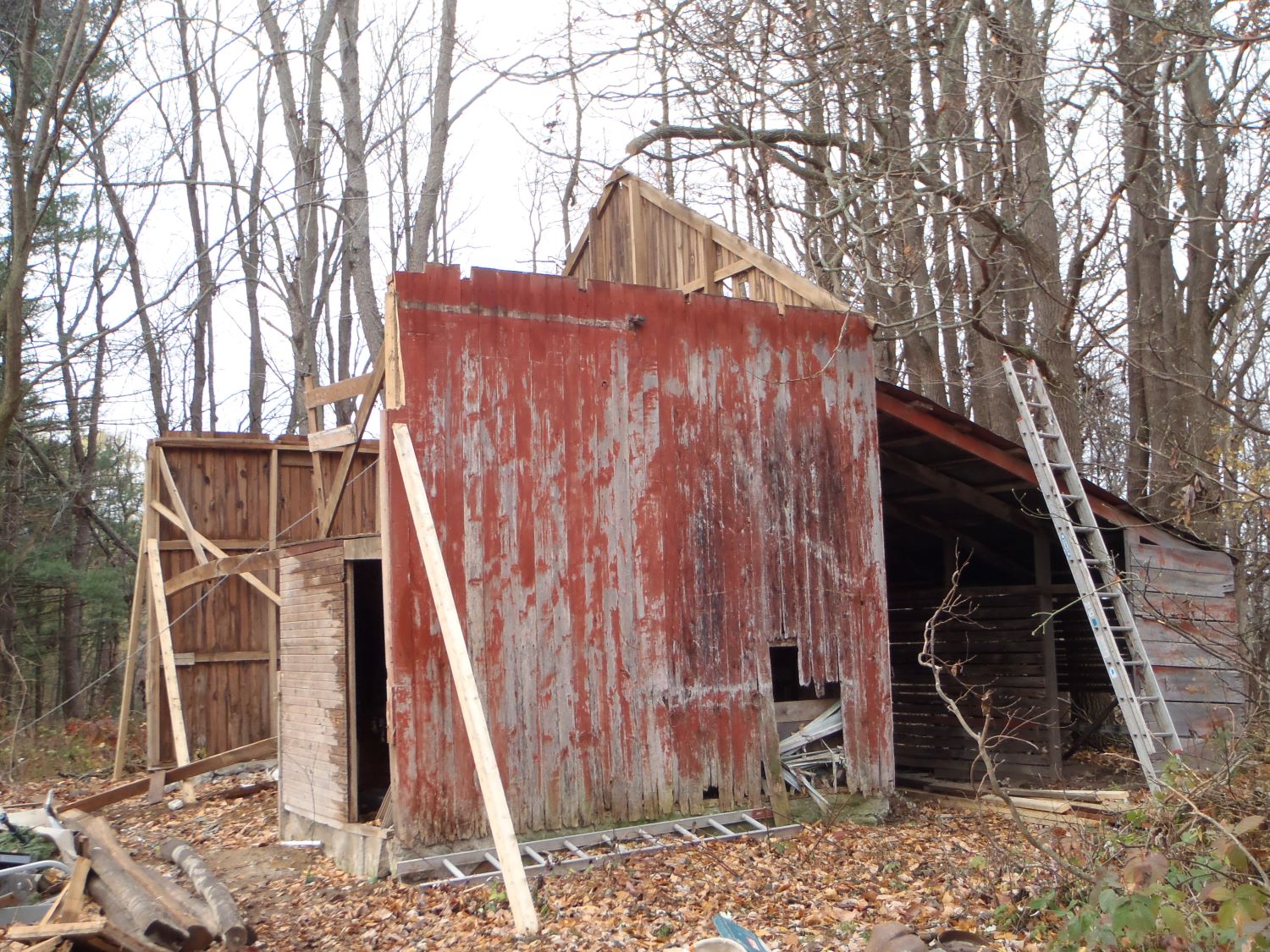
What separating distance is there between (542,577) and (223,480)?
263 inches

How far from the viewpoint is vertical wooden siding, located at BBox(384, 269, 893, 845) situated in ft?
26.2

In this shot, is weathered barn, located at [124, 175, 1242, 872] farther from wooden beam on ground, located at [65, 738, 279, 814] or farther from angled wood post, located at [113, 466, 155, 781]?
angled wood post, located at [113, 466, 155, 781]

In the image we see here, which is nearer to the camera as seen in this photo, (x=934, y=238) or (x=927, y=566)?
(x=927, y=566)

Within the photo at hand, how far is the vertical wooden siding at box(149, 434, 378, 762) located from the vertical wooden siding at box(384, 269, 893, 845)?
544 centimetres

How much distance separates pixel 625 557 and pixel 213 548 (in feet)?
19.8

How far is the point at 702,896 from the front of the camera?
693 cm

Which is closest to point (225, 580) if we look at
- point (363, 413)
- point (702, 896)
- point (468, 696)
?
point (363, 413)

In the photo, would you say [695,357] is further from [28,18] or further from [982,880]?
[28,18]

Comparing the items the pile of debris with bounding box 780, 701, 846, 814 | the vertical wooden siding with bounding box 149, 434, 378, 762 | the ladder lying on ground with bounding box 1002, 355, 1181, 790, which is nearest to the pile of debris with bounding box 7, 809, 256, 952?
the pile of debris with bounding box 780, 701, 846, 814

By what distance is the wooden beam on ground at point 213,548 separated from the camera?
12.4m

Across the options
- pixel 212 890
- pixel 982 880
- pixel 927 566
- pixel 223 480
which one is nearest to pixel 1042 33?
pixel 927 566

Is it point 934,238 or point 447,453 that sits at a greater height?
point 934,238

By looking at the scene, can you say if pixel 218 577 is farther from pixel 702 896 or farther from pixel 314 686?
pixel 702 896

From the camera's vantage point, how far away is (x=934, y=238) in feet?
52.7
